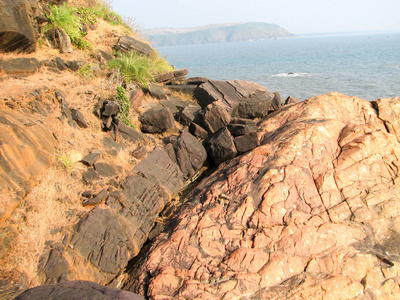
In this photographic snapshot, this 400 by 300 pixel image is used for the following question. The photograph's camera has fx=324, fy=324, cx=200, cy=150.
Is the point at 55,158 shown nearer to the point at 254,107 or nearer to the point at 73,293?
the point at 73,293

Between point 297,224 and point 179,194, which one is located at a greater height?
point 297,224

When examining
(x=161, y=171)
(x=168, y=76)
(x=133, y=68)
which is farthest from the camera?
(x=168, y=76)

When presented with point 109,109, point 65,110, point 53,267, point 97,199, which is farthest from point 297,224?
point 65,110

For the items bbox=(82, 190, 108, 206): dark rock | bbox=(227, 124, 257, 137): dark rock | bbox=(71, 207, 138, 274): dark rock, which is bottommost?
bbox=(71, 207, 138, 274): dark rock

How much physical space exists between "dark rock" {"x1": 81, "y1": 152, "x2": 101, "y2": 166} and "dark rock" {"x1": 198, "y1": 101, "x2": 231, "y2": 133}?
3921 millimetres

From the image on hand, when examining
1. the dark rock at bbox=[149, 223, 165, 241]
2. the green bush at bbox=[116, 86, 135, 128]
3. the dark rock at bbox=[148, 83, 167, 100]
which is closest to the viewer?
the dark rock at bbox=[149, 223, 165, 241]

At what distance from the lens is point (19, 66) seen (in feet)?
30.1

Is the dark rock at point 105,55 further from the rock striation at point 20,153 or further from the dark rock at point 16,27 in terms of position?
the rock striation at point 20,153

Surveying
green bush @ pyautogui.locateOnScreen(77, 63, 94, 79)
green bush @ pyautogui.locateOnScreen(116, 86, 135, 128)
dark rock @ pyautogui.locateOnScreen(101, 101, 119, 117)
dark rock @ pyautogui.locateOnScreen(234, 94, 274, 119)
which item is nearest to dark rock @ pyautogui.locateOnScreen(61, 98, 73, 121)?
dark rock @ pyautogui.locateOnScreen(101, 101, 119, 117)

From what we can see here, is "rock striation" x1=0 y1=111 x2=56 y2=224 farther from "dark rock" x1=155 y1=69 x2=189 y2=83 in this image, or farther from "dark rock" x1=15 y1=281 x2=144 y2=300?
"dark rock" x1=155 y1=69 x2=189 y2=83

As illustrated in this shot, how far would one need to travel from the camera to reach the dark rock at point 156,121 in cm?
1041

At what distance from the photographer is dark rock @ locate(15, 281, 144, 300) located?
4457mm

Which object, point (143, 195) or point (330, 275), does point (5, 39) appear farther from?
point (330, 275)

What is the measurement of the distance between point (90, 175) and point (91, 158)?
51 centimetres
